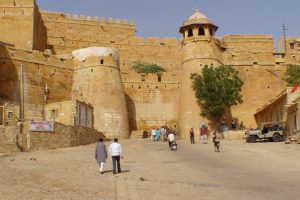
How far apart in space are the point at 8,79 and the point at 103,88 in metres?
6.19

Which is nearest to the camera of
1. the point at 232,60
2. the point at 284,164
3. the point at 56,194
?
the point at 56,194

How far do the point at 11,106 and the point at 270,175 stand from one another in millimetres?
16739

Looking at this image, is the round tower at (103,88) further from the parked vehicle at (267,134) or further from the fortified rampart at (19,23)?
the parked vehicle at (267,134)

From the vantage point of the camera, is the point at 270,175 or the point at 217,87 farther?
the point at 217,87

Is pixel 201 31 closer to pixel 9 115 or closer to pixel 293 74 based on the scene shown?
pixel 293 74

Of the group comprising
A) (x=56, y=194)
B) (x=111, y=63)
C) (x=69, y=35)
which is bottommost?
(x=56, y=194)

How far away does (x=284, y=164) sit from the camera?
1405cm

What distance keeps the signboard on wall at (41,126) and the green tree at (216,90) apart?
1304 centimetres

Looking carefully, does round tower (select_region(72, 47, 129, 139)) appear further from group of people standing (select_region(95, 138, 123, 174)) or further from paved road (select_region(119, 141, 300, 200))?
group of people standing (select_region(95, 138, 123, 174))

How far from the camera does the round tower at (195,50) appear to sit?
→ 111ft

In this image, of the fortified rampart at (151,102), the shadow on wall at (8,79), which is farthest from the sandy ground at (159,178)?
the fortified rampart at (151,102)

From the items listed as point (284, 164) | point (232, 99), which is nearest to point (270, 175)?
point (284, 164)

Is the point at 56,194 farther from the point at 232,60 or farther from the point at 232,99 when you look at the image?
the point at 232,60

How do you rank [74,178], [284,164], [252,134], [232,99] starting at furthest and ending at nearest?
[232,99], [252,134], [284,164], [74,178]
